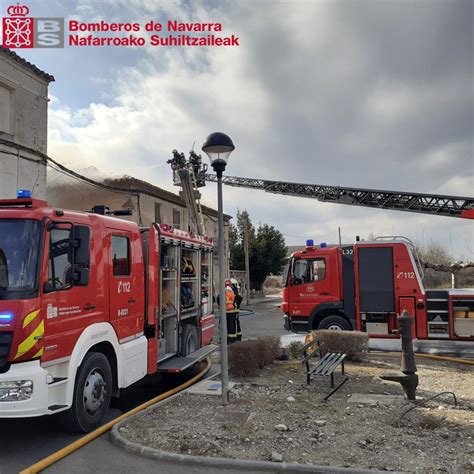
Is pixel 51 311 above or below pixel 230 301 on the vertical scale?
above

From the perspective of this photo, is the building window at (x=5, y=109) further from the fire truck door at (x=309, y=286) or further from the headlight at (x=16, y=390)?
the headlight at (x=16, y=390)

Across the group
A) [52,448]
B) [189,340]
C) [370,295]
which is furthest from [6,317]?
[370,295]

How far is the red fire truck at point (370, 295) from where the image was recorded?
32.0 ft

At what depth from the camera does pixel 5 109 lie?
1238 centimetres

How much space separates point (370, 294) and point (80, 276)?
715 cm

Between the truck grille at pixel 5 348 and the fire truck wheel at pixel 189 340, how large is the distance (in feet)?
13.6

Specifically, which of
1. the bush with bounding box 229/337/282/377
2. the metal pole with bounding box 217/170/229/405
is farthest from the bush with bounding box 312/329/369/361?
the metal pole with bounding box 217/170/229/405

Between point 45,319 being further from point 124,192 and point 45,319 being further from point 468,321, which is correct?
point 124,192

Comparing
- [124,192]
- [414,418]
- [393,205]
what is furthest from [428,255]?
[414,418]

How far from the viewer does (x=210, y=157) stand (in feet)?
19.8

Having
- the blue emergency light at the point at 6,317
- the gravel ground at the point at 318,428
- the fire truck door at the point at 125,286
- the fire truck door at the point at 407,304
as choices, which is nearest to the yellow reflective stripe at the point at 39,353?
the blue emergency light at the point at 6,317

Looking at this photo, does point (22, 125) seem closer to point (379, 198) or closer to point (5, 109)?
point (5, 109)

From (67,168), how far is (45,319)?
1181cm

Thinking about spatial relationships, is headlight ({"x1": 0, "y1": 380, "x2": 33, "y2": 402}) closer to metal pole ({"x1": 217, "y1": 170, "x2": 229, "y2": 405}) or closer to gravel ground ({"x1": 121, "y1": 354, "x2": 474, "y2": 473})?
gravel ground ({"x1": 121, "y1": 354, "x2": 474, "y2": 473})
